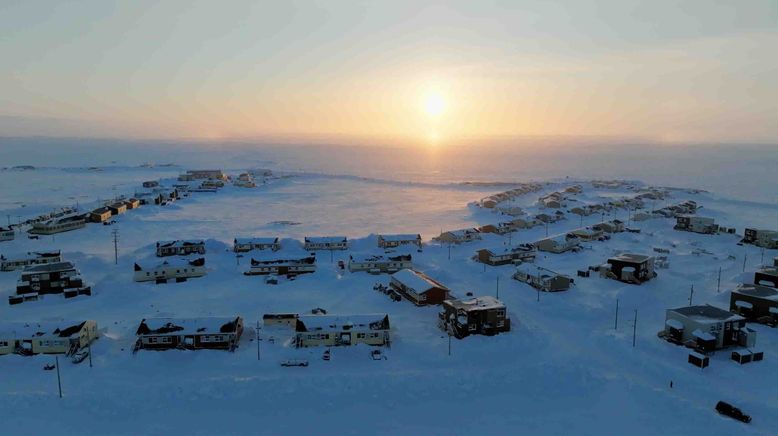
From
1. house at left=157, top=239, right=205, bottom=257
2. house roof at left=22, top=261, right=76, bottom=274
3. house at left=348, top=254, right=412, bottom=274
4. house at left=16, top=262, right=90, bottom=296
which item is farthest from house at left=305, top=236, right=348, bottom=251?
house roof at left=22, top=261, right=76, bottom=274

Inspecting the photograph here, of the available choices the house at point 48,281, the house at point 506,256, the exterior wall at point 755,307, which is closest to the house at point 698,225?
the house at point 506,256

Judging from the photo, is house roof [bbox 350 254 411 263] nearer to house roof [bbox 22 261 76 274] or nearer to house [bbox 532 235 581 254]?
house [bbox 532 235 581 254]

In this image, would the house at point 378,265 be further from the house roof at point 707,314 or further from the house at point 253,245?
the house roof at point 707,314

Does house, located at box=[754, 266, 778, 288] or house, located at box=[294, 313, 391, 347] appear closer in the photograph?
house, located at box=[294, 313, 391, 347]

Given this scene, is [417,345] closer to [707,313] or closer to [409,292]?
[409,292]

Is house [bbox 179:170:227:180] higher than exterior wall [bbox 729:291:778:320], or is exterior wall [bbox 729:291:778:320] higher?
house [bbox 179:170:227:180]

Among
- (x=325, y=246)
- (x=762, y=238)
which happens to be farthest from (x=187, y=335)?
(x=762, y=238)
